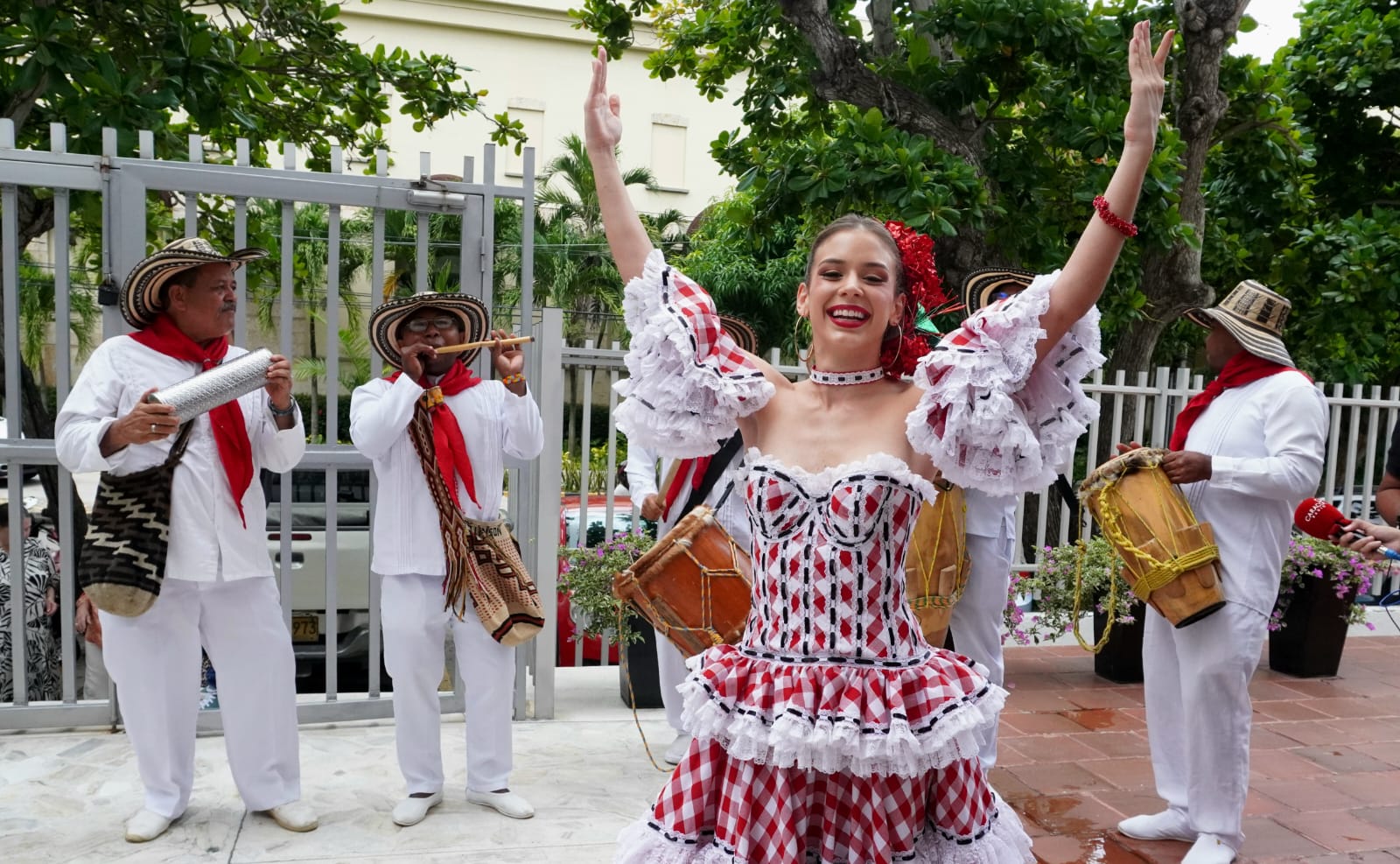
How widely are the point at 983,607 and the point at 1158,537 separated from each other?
3.11ft

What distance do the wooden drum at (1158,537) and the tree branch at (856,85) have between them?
447cm

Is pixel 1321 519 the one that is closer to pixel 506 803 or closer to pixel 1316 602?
pixel 506 803

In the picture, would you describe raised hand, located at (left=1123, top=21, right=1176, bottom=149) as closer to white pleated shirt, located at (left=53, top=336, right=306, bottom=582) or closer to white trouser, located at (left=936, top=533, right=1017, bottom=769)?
white trouser, located at (left=936, top=533, right=1017, bottom=769)

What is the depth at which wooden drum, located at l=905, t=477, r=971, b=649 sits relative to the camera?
4445 mm

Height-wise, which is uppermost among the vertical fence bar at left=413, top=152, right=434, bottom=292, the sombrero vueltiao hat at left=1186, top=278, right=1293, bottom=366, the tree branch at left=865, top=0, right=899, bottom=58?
the tree branch at left=865, top=0, right=899, bottom=58

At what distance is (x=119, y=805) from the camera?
4.40 meters

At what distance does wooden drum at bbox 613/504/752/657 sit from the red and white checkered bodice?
1.72 metres

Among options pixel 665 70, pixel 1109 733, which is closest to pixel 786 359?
pixel 665 70

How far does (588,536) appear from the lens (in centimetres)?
709

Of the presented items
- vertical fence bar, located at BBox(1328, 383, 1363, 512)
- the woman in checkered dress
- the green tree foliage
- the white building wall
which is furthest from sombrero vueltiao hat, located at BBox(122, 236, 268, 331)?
the white building wall

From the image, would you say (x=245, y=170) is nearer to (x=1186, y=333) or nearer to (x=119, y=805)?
(x=119, y=805)

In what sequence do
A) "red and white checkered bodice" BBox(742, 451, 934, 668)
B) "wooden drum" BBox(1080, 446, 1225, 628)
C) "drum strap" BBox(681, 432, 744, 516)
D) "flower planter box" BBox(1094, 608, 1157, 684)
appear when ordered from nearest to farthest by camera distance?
"red and white checkered bodice" BBox(742, 451, 934, 668)
"wooden drum" BBox(1080, 446, 1225, 628)
"drum strap" BBox(681, 432, 744, 516)
"flower planter box" BBox(1094, 608, 1157, 684)

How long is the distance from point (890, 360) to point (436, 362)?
238 cm

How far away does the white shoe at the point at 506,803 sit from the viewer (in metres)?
4.35
